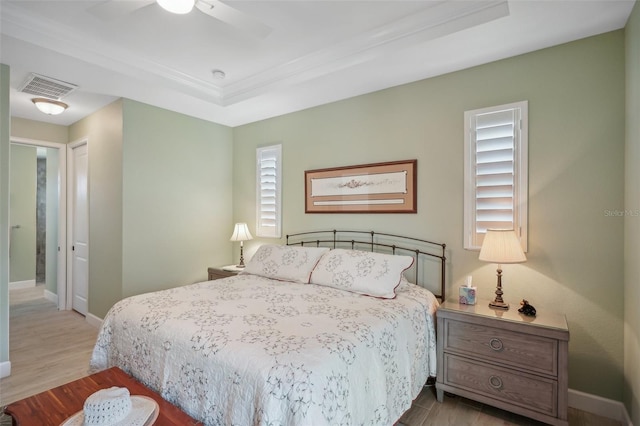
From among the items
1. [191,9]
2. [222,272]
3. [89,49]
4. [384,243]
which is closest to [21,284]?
[222,272]

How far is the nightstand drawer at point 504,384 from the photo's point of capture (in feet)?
6.55

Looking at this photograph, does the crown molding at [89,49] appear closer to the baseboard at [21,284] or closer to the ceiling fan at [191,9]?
the ceiling fan at [191,9]

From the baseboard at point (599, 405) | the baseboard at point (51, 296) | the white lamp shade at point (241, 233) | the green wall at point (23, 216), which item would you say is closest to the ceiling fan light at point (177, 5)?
the white lamp shade at point (241, 233)

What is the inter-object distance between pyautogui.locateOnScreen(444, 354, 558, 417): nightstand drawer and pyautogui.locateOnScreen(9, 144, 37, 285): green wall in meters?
7.34

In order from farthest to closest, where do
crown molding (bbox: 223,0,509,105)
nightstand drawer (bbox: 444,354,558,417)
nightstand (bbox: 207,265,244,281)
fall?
nightstand (bbox: 207,265,244,281), crown molding (bbox: 223,0,509,105), nightstand drawer (bbox: 444,354,558,417)

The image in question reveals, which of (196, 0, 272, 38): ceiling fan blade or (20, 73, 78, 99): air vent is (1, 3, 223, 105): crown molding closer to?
(20, 73, 78, 99): air vent

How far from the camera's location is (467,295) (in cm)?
246

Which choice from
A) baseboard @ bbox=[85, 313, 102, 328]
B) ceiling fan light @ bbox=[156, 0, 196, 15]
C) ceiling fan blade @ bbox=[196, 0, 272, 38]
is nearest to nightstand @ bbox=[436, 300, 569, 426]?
ceiling fan blade @ bbox=[196, 0, 272, 38]

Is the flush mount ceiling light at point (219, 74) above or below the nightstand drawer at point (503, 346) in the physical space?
above

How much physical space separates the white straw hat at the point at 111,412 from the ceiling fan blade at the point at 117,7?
6.73 feet

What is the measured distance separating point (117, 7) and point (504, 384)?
338 cm

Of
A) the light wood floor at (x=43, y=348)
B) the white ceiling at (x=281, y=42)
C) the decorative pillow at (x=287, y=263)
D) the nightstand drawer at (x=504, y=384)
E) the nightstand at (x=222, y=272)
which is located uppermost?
the white ceiling at (x=281, y=42)

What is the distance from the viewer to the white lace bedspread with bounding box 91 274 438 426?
4.51 ft

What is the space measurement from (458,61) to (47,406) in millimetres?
3440
